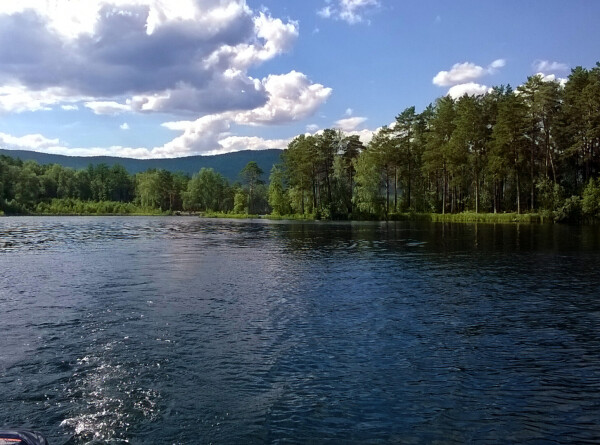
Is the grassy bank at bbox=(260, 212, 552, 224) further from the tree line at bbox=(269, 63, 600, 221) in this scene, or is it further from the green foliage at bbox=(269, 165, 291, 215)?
the green foliage at bbox=(269, 165, 291, 215)

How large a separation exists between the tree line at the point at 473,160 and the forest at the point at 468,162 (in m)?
0.23

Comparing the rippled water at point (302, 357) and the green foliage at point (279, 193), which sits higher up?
the green foliage at point (279, 193)

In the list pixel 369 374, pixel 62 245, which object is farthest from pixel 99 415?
pixel 62 245

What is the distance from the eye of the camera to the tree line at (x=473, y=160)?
79.7 m

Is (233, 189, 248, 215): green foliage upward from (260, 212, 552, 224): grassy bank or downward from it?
upward

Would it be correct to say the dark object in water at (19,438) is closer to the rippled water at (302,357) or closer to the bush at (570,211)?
the rippled water at (302,357)

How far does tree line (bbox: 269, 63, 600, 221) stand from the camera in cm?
7969

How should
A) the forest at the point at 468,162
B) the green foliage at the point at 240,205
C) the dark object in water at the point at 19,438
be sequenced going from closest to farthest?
the dark object in water at the point at 19,438
the forest at the point at 468,162
the green foliage at the point at 240,205

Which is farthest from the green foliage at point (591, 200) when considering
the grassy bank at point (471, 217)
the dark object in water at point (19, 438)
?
the dark object in water at point (19, 438)

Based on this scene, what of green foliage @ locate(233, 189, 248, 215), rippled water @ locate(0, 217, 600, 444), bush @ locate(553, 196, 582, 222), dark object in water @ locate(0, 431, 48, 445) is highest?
green foliage @ locate(233, 189, 248, 215)

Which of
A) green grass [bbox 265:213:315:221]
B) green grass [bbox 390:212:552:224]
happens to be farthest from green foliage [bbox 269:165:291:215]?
green grass [bbox 390:212:552:224]

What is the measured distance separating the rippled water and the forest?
60.6 m

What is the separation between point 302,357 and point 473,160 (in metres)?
85.8

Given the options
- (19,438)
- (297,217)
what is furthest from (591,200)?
(19,438)
